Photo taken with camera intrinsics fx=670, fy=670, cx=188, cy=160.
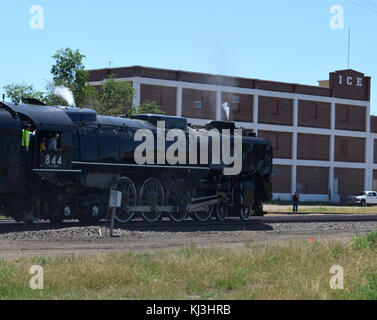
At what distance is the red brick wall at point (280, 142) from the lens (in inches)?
2729

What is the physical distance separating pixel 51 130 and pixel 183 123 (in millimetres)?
6411

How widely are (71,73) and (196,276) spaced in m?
28.1

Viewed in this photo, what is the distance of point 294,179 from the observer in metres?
69.8

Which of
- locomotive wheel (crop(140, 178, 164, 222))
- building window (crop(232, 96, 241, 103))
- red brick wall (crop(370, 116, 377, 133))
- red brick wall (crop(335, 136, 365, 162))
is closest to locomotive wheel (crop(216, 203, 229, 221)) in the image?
locomotive wheel (crop(140, 178, 164, 222))

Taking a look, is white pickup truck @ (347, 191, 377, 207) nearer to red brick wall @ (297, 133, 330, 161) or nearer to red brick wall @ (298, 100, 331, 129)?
red brick wall @ (297, 133, 330, 161)

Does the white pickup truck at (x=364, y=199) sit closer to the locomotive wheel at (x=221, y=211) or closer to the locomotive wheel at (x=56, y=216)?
the locomotive wheel at (x=221, y=211)

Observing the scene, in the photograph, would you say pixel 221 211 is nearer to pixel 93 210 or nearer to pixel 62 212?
pixel 93 210

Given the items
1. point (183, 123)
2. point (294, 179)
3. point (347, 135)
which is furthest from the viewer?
point (347, 135)

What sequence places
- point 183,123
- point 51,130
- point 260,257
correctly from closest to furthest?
point 260,257, point 51,130, point 183,123

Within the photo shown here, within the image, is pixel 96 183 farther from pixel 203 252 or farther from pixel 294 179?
pixel 294 179

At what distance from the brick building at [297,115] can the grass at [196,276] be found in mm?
47361

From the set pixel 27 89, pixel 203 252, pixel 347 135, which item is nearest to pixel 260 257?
pixel 203 252

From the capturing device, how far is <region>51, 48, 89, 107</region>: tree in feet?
124

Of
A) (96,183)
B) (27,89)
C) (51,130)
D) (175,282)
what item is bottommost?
(175,282)
